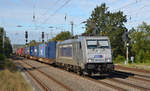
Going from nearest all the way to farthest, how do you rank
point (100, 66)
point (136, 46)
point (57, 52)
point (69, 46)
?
point (100, 66) < point (69, 46) < point (57, 52) < point (136, 46)

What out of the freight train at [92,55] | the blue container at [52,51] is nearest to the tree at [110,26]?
the blue container at [52,51]

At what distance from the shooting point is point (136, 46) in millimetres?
42656

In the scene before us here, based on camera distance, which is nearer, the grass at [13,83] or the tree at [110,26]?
the grass at [13,83]

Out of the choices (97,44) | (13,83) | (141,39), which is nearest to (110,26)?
(141,39)

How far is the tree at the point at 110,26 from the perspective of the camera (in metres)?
50.3

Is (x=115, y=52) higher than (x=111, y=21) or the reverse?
the reverse

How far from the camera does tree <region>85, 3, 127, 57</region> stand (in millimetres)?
50281

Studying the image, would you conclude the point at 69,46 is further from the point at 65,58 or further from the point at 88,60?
the point at 88,60

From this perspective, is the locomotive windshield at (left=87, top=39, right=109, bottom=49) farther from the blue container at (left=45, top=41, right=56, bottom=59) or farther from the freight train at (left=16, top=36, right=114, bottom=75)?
the blue container at (left=45, top=41, right=56, bottom=59)

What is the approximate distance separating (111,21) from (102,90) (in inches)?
1806

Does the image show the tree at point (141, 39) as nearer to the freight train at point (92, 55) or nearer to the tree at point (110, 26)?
the tree at point (110, 26)

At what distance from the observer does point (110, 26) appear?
5341cm

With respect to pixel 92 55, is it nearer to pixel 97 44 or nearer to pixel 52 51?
pixel 97 44

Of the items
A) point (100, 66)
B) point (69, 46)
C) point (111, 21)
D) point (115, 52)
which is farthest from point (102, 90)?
point (111, 21)
